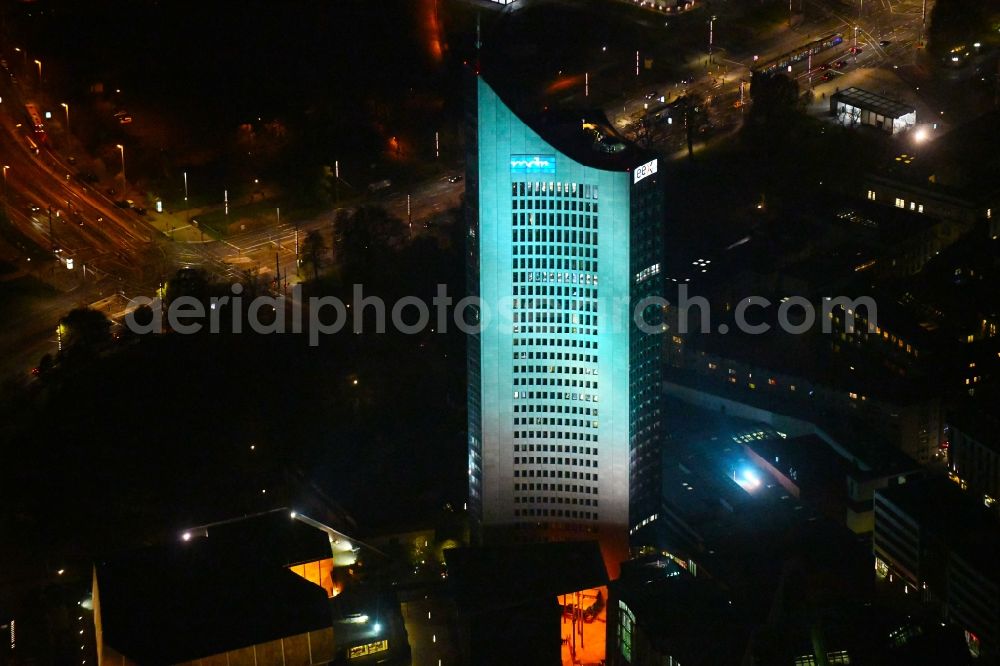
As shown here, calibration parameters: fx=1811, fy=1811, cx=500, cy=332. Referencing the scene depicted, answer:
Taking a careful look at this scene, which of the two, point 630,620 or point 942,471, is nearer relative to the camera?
point 630,620

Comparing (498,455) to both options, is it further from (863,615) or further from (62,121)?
(62,121)

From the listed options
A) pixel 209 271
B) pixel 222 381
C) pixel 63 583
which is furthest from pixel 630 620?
pixel 209 271

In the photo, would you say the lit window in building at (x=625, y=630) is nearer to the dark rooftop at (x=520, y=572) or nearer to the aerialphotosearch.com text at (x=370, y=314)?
the dark rooftop at (x=520, y=572)

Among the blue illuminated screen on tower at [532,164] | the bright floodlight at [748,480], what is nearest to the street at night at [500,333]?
the blue illuminated screen on tower at [532,164]

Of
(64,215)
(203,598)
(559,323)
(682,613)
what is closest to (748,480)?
(559,323)

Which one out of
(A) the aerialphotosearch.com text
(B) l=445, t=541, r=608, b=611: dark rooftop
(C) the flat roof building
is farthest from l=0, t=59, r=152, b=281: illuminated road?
(C) the flat roof building

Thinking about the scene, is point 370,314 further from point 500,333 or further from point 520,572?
point 520,572
